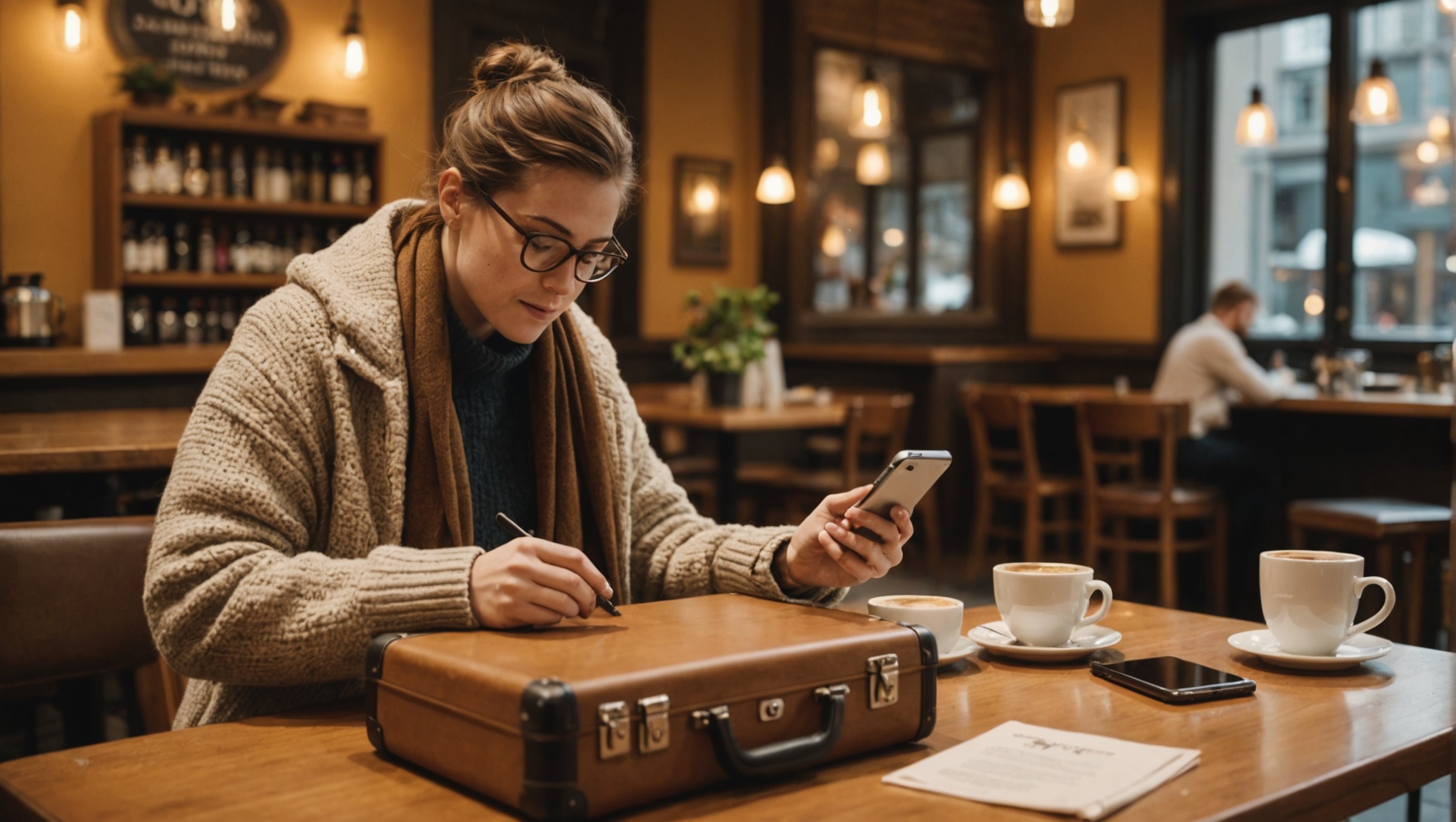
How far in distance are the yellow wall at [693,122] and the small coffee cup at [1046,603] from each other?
5806 millimetres

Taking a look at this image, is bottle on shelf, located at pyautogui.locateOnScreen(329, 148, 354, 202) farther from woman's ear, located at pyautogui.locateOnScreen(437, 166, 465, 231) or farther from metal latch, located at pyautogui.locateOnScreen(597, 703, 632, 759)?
metal latch, located at pyautogui.locateOnScreen(597, 703, 632, 759)

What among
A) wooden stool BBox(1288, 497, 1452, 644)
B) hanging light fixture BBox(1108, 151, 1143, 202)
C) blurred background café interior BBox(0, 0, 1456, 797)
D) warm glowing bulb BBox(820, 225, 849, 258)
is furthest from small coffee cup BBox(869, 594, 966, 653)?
warm glowing bulb BBox(820, 225, 849, 258)

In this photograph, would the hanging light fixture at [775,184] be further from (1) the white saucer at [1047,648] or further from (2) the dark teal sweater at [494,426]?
(1) the white saucer at [1047,648]

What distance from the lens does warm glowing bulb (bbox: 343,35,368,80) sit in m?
5.65

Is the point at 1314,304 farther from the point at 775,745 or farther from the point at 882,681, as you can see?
the point at 775,745

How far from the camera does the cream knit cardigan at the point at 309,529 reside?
1203 millimetres

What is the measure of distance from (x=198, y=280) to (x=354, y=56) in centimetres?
122

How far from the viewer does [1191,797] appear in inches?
37.5

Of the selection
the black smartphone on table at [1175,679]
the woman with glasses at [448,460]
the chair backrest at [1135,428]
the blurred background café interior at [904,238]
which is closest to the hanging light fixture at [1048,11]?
the woman with glasses at [448,460]

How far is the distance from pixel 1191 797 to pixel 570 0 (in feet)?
21.4

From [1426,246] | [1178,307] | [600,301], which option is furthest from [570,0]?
[1426,246]

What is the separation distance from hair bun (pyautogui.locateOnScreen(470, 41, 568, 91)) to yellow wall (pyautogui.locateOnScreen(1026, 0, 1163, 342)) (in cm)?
631

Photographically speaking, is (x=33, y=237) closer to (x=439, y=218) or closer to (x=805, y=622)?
(x=439, y=218)

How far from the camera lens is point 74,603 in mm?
1587
